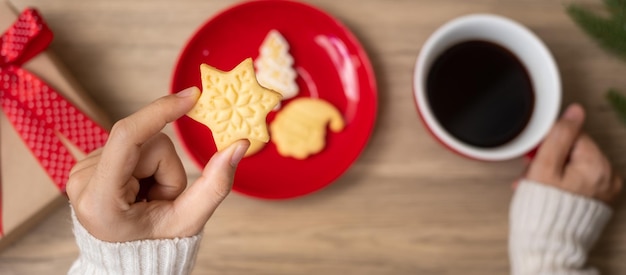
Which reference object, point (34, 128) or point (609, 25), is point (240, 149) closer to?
→ point (34, 128)

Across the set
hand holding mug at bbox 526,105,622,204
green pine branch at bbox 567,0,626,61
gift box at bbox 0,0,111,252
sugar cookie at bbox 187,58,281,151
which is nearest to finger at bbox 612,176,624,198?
hand holding mug at bbox 526,105,622,204

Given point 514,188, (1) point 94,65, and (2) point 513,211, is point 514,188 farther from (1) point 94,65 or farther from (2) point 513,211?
(1) point 94,65

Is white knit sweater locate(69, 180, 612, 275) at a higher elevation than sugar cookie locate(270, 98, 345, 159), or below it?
below

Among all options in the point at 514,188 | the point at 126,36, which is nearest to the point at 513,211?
the point at 514,188

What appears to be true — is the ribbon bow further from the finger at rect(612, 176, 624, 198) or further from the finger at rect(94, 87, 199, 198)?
the finger at rect(612, 176, 624, 198)

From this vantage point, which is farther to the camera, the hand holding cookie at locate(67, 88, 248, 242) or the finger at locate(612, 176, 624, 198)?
the finger at locate(612, 176, 624, 198)

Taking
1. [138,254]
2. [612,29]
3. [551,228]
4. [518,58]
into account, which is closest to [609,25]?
[612,29]
